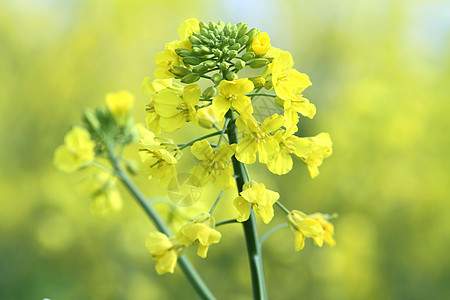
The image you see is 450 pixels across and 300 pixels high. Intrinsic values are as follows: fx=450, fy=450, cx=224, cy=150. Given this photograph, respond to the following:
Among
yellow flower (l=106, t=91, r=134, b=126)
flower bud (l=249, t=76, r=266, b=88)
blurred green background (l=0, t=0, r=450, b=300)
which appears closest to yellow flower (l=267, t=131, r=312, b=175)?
flower bud (l=249, t=76, r=266, b=88)

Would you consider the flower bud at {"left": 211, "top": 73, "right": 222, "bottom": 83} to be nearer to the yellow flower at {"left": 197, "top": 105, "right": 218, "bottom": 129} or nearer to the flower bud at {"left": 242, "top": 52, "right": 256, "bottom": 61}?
the flower bud at {"left": 242, "top": 52, "right": 256, "bottom": 61}

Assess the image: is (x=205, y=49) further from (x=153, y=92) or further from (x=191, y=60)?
(x=153, y=92)

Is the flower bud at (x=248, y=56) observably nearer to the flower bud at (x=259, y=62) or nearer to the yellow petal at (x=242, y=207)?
the flower bud at (x=259, y=62)

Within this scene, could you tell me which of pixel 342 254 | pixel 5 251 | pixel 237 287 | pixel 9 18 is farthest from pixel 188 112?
pixel 9 18

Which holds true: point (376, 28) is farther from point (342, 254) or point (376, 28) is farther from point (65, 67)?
point (65, 67)

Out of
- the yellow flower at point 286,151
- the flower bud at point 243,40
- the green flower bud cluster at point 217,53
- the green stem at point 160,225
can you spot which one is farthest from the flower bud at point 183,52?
the green stem at point 160,225
